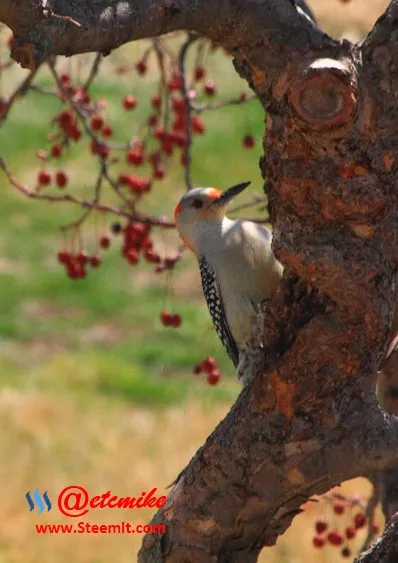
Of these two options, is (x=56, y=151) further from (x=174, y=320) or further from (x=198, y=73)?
(x=174, y=320)

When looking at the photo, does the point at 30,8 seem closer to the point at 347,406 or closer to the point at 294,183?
the point at 294,183

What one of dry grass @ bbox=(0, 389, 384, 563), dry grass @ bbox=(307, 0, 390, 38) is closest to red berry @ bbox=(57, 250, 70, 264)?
dry grass @ bbox=(0, 389, 384, 563)

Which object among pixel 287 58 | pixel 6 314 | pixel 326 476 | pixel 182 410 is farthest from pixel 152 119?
pixel 6 314

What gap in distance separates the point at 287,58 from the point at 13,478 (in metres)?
→ 4.03

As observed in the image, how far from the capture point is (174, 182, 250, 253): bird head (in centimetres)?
465

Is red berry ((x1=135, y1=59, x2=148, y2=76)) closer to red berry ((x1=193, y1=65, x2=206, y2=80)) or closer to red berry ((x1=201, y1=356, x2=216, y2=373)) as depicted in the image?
red berry ((x1=193, y1=65, x2=206, y2=80))

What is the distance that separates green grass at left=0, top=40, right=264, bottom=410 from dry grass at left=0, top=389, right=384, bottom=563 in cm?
26

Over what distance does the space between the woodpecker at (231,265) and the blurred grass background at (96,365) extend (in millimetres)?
217

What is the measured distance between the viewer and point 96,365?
24.9ft

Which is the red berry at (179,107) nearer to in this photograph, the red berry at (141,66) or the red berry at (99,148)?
the red berry at (141,66)

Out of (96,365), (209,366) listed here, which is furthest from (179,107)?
(96,365)

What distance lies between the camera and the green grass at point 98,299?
750cm

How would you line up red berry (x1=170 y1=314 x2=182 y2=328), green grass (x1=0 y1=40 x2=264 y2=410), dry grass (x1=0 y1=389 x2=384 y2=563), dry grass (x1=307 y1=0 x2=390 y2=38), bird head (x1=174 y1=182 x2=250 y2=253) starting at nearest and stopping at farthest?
red berry (x1=170 y1=314 x2=182 y2=328) < bird head (x1=174 y1=182 x2=250 y2=253) < dry grass (x1=0 y1=389 x2=384 y2=563) < green grass (x1=0 y1=40 x2=264 y2=410) < dry grass (x1=307 y1=0 x2=390 y2=38)

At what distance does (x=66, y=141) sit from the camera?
4164 millimetres
